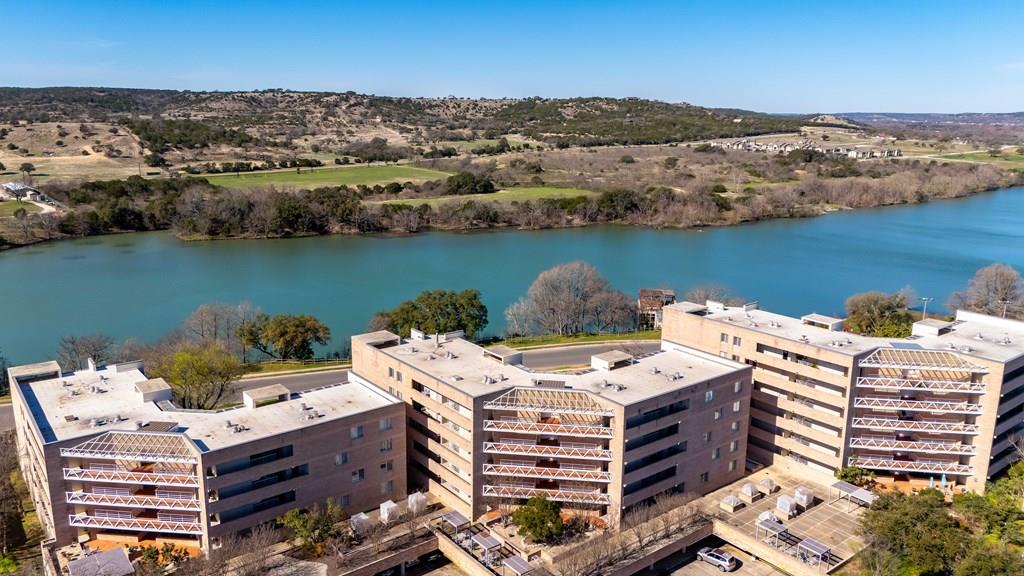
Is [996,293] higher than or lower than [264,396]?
lower

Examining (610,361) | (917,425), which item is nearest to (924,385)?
(917,425)

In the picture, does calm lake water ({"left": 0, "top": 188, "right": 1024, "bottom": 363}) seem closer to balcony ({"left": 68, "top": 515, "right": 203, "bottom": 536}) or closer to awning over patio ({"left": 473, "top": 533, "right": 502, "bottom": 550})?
balcony ({"left": 68, "top": 515, "right": 203, "bottom": 536})

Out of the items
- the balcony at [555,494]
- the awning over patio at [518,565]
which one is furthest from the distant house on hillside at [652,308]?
the awning over patio at [518,565]

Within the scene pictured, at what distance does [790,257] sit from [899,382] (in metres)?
43.9

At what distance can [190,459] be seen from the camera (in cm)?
1819

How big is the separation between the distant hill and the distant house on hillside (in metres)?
82.0

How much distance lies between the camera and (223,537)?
61.2 ft

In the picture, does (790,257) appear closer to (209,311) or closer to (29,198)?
(209,311)

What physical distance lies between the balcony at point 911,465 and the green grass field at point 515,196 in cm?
6118

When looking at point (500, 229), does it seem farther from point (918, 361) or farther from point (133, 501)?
point (133, 501)

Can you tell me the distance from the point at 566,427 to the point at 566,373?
2.68 metres

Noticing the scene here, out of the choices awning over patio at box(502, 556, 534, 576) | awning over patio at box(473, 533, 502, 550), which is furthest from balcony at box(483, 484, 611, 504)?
awning over patio at box(502, 556, 534, 576)

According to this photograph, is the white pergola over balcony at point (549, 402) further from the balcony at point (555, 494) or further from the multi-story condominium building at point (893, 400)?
the multi-story condominium building at point (893, 400)

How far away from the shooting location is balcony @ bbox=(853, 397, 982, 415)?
22.8 metres
